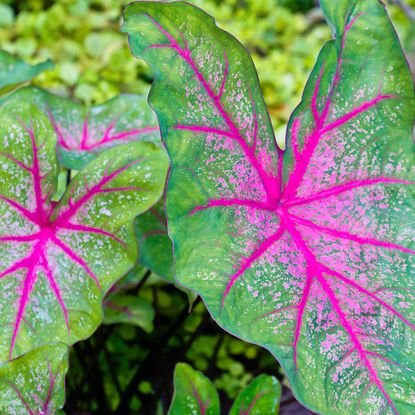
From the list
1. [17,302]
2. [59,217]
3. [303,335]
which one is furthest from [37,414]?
[303,335]

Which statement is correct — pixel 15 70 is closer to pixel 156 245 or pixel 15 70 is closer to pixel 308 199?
pixel 156 245

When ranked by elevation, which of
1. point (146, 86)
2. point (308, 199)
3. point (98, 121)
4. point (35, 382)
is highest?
point (146, 86)

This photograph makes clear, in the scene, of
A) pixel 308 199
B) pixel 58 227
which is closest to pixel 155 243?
pixel 58 227

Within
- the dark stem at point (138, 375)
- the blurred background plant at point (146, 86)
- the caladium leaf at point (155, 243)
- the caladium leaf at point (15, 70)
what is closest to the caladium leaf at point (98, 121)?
the caladium leaf at point (15, 70)

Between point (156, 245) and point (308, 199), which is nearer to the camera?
point (308, 199)

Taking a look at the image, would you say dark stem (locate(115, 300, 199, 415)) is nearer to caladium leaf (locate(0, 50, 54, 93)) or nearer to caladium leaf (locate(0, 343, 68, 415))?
caladium leaf (locate(0, 343, 68, 415))

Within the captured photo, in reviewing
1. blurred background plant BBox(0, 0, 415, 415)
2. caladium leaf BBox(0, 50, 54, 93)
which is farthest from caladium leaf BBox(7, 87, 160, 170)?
blurred background plant BBox(0, 0, 415, 415)
